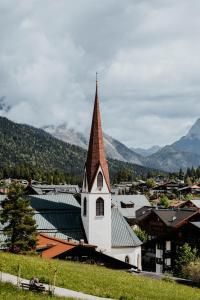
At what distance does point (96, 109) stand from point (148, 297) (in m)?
38.5

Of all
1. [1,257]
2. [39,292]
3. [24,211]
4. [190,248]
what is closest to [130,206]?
[190,248]

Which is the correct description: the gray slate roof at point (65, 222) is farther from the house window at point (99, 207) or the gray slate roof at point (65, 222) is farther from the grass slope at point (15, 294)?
the grass slope at point (15, 294)

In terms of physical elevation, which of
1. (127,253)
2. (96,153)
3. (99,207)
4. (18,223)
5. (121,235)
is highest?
(96,153)

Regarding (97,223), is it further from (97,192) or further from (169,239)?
(169,239)

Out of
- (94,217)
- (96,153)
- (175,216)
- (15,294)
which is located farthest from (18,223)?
(175,216)

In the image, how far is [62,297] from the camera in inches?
846

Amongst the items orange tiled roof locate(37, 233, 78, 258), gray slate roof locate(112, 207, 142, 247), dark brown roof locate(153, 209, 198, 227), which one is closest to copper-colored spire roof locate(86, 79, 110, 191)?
gray slate roof locate(112, 207, 142, 247)

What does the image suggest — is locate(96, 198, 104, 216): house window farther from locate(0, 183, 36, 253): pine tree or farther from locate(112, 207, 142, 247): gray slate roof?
locate(0, 183, 36, 253): pine tree

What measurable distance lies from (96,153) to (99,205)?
6.80m

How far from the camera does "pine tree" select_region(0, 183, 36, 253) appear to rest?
46.1 m

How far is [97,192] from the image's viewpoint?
203ft

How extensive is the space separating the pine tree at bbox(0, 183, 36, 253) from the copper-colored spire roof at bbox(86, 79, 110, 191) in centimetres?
1568

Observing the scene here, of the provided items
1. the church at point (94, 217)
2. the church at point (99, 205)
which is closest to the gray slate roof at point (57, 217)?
the church at point (94, 217)

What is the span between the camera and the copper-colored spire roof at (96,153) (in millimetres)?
61375
